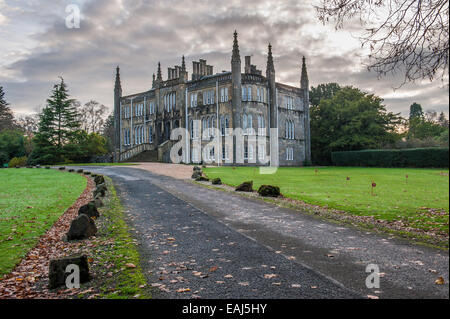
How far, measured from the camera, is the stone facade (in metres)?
52.0

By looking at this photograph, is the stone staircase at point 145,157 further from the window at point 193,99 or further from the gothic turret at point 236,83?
the gothic turret at point 236,83

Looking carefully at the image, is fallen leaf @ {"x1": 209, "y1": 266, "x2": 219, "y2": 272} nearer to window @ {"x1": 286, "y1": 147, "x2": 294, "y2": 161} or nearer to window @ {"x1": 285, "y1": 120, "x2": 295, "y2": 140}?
window @ {"x1": 286, "y1": 147, "x2": 294, "y2": 161}

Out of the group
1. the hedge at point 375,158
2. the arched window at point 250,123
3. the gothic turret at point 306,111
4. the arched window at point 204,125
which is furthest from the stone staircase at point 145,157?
the hedge at point 375,158

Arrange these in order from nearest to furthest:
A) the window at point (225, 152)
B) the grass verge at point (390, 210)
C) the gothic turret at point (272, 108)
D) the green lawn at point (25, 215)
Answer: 1. the green lawn at point (25, 215)
2. the grass verge at point (390, 210)
3. the window at point (225, 152)
4. the gothic turret at point (272, 108)

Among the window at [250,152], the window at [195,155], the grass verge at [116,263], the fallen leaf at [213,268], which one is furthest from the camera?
the window at [195,155]

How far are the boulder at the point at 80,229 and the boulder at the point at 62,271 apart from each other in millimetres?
3326

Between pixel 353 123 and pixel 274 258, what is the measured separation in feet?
181

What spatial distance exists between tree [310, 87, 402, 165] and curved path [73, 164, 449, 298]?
49.3 meters

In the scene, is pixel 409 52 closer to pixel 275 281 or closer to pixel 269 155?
pixel 275 281

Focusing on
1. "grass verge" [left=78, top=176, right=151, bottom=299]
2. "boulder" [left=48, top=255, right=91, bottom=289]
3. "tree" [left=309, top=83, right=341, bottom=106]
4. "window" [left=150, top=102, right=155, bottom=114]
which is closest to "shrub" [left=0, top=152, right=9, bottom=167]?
"window" [left=150, top=102, right=155, bottom=114]

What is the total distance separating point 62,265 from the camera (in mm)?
6172

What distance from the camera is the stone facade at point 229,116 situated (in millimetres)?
52000

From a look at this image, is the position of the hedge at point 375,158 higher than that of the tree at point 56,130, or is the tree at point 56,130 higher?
the tree at point 56,130

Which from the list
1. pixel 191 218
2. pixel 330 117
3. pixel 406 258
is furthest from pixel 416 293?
pixel 330 117
